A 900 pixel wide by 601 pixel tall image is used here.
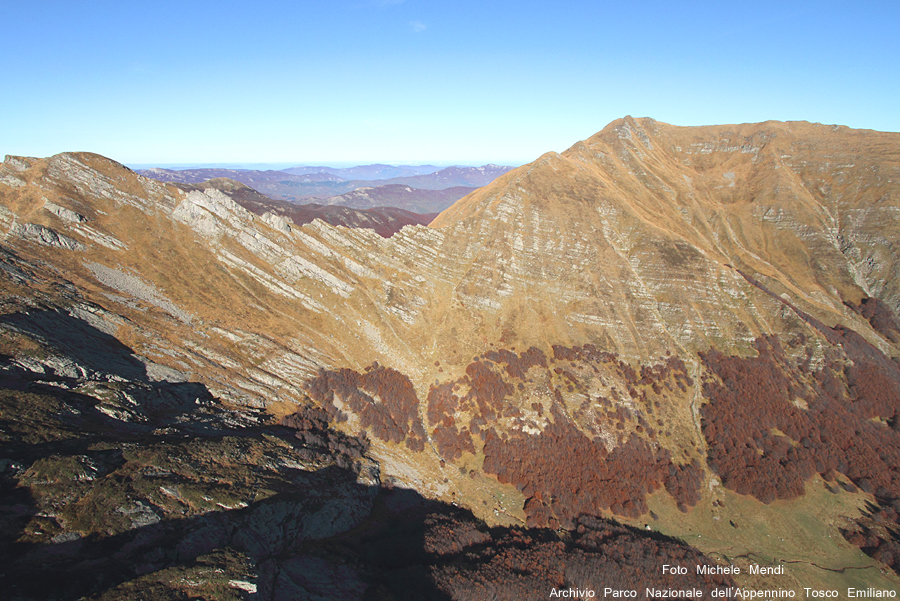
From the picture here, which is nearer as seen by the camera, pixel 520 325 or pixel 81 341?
pixel 81 341

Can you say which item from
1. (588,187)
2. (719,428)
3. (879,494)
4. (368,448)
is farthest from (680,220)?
(368,448)

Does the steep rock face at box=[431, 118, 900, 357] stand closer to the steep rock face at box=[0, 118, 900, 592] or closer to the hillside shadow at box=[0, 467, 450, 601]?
the steep rock face at box=[0, 118, 900, 592]

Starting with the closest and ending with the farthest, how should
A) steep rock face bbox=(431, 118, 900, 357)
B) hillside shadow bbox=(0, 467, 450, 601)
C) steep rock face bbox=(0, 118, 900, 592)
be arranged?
hillside shadow bbox=(0, 467, 450, 601), steep rock face bbox=(0, 118, 900, 592), steep rock face bbox=(431, 118, 900, 357)

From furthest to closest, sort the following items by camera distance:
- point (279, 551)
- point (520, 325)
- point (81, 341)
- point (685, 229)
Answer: point (685, 229) < point (520, 325) < point (81, 341) < point (279, 551)

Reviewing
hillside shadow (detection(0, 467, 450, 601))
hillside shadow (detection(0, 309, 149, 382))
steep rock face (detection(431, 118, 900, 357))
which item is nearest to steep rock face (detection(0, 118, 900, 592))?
steep rock face (detection(431, 118, 900, 357))

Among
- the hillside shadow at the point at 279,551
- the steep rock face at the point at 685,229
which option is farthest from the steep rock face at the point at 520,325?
the hillside shadow at the point at 279,551

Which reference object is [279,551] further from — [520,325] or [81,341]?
[520,325]

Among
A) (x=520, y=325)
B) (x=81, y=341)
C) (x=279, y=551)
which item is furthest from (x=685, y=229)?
(x=81, y=341)

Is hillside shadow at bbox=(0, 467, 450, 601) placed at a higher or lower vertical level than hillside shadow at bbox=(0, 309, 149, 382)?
lower

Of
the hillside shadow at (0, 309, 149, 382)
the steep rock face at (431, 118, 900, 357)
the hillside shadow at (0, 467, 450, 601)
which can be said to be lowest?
the hillside shadow at (0, 467, 450, 601)
